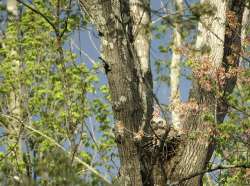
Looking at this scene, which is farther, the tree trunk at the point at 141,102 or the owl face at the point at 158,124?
the owl face at the point at 158,124

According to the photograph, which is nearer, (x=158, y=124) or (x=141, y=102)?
(x=141, y=102)

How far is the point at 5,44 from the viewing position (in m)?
16.8

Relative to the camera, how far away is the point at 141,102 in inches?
223

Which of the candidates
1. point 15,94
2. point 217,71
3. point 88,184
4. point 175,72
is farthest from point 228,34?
point 15,94

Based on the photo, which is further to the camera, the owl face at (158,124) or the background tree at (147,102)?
the owl face at (158,124)

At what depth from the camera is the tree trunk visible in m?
5.46

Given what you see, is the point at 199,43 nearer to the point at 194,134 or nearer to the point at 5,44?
the point at 194,134

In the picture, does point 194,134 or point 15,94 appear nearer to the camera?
point 194,134

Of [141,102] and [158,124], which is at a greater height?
[141,102]

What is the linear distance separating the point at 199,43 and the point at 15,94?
9.69 metres

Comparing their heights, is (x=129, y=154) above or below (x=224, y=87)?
below

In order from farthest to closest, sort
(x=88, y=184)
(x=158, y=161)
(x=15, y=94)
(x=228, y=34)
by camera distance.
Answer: (x=15, y=94) < (x=228, y=34) < (x=158, y=161) < (x=88, y=184)

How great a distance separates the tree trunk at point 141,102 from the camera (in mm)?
5457

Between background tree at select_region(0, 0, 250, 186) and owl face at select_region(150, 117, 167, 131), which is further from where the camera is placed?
owl face at select_region(150, 117, 167, 131)
